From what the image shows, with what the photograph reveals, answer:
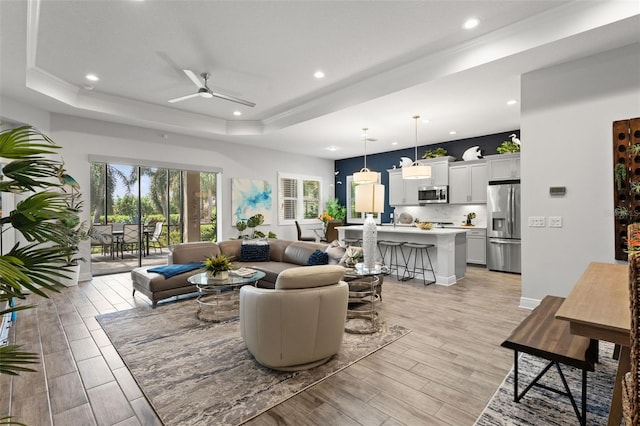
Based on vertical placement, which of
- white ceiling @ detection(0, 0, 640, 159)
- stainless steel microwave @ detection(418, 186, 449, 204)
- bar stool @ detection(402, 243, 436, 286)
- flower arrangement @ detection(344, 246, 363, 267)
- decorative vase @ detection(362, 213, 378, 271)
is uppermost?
white ceiling @ detection(0, 0, 640, 159)

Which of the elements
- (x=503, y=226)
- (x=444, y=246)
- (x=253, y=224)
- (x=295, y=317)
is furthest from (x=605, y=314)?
(x=253, y=224)

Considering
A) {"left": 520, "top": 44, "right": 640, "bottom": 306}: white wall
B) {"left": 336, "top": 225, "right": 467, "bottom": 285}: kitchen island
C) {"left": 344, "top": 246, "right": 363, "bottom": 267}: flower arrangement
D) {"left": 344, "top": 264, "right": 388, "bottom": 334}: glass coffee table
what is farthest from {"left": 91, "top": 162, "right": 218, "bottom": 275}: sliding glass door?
{"left": 520, "top": 44, "right": 640, "bottom": 306}: white wall

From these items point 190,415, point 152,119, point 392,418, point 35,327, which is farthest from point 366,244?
point 152,119

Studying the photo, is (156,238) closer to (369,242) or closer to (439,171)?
(369,242)

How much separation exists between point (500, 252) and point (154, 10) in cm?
685

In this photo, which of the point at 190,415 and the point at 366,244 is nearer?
the point at 190,415

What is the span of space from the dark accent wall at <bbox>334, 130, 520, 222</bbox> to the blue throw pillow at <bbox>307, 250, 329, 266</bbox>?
16.4 ft

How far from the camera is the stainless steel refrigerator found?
6262mm

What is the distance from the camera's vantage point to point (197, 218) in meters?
7.70

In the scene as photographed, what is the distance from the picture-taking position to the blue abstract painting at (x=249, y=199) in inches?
301

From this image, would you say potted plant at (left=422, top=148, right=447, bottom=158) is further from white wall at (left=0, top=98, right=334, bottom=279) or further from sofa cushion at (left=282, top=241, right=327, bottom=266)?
sofa cushion at (left=282, top=241, right=327, bottom=266)

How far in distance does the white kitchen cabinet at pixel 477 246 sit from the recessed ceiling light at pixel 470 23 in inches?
183

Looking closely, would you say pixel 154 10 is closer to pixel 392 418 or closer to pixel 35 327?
pixel 35 327

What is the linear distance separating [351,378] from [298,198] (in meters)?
7.23
